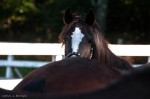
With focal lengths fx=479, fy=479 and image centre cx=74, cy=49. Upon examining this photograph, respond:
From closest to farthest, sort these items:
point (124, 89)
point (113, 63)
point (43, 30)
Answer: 1. point (124, 89)
2. point (113, 63)
3. point (43, 30)

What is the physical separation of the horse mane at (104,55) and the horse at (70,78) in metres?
1.90

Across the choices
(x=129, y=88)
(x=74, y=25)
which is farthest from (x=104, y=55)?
(x=129, y=88)

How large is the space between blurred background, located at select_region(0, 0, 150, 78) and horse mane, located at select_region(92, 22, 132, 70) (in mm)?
18188

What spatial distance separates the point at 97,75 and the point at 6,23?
81.9 feet

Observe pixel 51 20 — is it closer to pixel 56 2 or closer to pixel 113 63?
pixel 56 2

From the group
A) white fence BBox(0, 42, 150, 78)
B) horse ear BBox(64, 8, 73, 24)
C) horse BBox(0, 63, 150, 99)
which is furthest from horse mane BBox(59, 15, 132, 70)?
horse BBox(0, 63, 150, 99)

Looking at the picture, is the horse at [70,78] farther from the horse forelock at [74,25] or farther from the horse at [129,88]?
the horse forelock at [74,25]

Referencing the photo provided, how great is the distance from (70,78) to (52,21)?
21.6m

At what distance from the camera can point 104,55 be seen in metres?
5.60

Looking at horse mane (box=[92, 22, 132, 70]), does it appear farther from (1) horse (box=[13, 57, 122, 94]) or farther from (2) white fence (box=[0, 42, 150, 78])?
(2) white fence (box=[0, 42, 150, 78])

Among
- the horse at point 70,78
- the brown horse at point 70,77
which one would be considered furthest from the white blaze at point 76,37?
the horse at point 70,78

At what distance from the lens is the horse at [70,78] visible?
296 centimetres

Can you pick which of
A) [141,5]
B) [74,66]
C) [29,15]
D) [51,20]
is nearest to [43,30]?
[29,15]

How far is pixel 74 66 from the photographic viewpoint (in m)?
3.24
